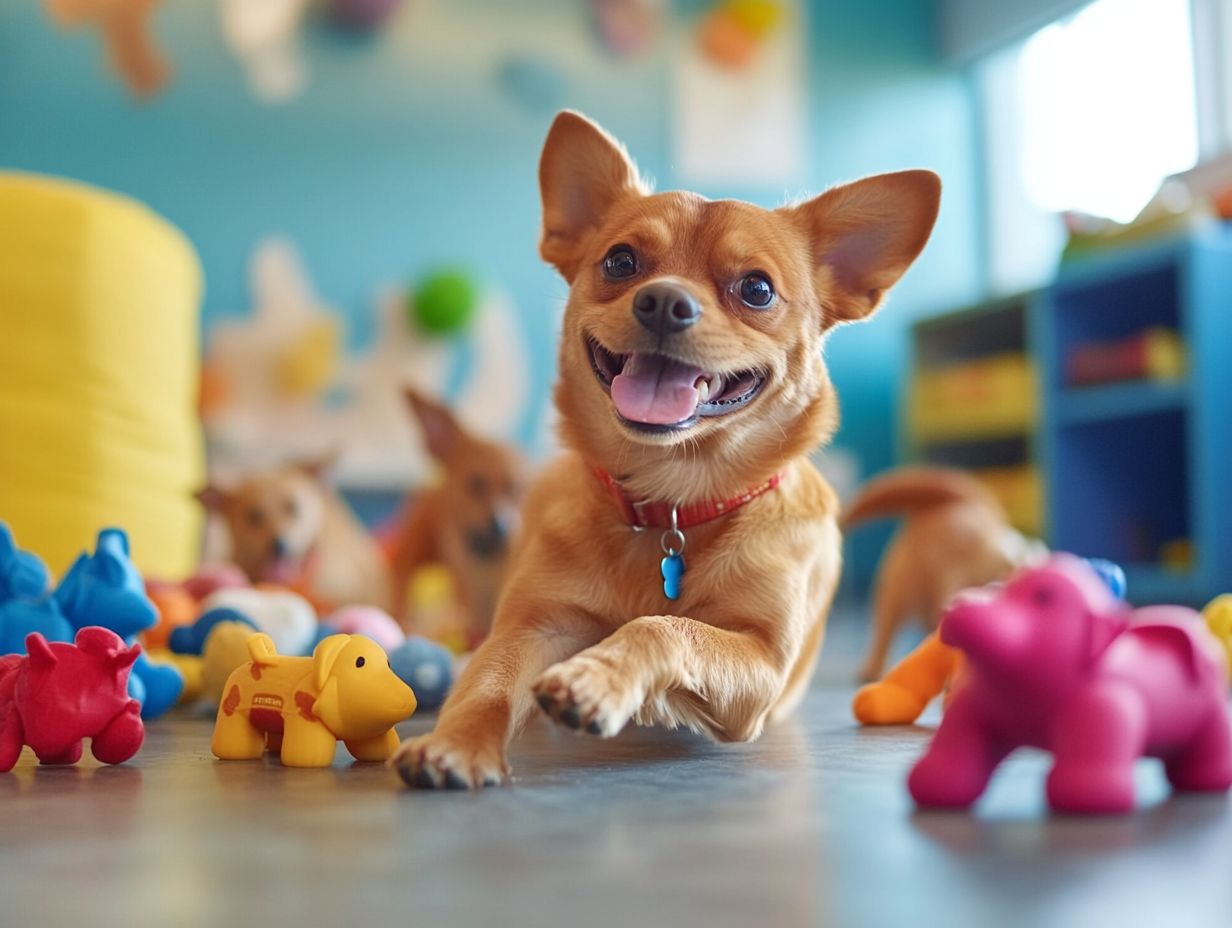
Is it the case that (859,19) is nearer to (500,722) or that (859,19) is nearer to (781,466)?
(781,466)

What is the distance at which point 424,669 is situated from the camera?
2016 mm

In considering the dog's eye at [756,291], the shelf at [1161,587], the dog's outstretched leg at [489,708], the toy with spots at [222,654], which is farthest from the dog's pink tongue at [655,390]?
the shelf at [1161,587]

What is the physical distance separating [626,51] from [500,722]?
17.7ft

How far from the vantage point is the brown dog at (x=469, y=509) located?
356cm

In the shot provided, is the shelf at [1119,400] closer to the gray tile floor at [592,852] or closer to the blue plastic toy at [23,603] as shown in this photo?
the gray tile floor at [592,852]

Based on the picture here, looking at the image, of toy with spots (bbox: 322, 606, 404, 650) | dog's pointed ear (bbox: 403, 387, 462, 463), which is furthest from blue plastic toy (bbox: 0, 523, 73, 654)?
dog's pointed ear (bbox: 403, 387, 462, 463)

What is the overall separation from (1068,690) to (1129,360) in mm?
3914

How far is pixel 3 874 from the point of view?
0.97 metres

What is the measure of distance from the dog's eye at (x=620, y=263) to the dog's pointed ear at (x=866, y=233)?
299 mm

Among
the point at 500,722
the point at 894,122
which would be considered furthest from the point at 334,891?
the point at 894,122

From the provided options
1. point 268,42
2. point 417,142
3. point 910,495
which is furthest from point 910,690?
point 268,42

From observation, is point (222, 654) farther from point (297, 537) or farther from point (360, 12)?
point (360, 12)

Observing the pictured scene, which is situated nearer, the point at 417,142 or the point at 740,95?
the point at 417,142

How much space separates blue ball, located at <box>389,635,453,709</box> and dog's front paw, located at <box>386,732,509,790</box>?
64cm
